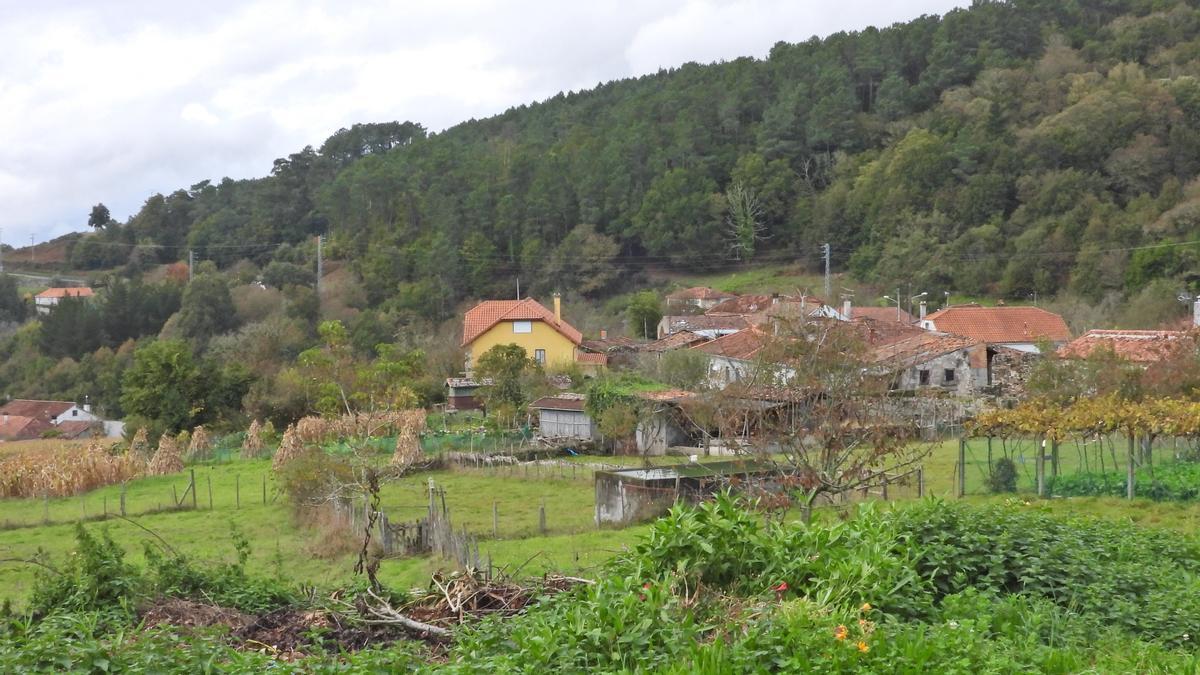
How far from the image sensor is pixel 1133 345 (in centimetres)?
3102

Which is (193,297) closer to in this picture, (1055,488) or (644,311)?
(644,311)

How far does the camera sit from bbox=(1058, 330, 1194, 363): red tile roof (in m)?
26.0

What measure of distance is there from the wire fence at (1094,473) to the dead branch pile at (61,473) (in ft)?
72.5

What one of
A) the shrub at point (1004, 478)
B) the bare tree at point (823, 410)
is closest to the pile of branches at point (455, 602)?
the bare tree at point (823, 410)

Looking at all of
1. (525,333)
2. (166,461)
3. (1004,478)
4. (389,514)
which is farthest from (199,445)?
(1004,478)

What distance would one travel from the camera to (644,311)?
187 feet

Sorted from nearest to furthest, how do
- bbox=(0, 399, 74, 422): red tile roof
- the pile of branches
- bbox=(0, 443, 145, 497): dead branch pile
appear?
the pile of branches → bbox=(0, 443, 145, 497): dead branch pile → bbox=(0, 399, 74, 422): red tile roof

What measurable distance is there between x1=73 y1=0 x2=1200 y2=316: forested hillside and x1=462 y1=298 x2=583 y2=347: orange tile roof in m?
13.9

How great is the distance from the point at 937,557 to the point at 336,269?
71.2 m

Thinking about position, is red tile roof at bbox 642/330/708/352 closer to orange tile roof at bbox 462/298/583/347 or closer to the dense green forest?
orange tile roof at bbox 462/298/583/347

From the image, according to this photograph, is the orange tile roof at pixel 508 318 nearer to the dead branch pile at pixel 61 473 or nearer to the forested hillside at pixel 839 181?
the forested hillside at pixel 839 181

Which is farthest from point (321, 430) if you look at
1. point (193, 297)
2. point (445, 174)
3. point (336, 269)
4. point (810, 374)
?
point (445, 174)

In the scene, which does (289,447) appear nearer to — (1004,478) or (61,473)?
(61,473)

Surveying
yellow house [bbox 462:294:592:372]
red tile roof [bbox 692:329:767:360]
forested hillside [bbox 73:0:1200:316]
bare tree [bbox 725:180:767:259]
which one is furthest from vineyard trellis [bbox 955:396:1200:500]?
bare tree [bbox 725:180:767:259]
